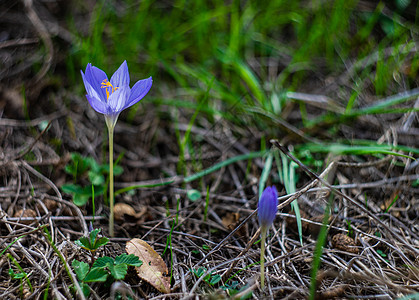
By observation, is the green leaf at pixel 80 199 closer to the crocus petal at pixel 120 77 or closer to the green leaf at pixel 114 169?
the green leaf at pixel 114 169

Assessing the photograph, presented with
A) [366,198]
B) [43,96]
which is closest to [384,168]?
[366,198]

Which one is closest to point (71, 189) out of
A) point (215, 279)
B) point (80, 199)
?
point (80, 199)

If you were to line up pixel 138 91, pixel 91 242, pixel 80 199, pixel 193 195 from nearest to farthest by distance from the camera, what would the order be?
pixel 91 242 < pixel 138 91 < pixel 80 199 < pixel 193 195

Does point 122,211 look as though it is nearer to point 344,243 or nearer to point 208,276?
point 208,276

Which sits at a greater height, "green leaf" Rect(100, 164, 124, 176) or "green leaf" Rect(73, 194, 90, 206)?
"green leaf" Rect(100, 164, 124, 176)

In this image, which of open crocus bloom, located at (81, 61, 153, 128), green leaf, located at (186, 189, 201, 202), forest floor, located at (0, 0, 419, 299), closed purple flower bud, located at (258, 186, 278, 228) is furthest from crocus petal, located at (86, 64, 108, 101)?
closed purple flower bud, located at (258, 186, 278, 228)

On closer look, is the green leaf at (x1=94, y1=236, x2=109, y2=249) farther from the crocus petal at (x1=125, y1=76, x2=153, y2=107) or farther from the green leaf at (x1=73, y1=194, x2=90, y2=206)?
the crocus petal at (x1=125, y1=76, x2=153, y2=107)

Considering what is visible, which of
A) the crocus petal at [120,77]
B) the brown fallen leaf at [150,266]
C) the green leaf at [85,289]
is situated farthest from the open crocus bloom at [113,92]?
the green leaf at [85,289]

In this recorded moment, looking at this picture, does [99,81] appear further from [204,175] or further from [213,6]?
[213,6]
